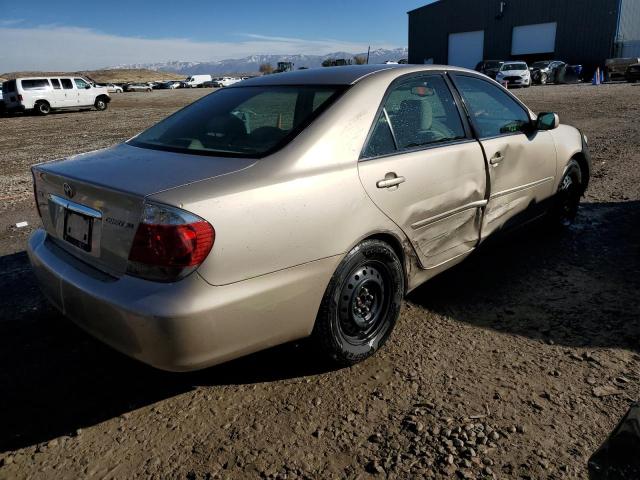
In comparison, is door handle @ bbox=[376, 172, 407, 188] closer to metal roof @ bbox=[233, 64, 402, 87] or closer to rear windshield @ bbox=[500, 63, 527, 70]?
metal roof @ bbox=[233, 64, 402, 87]

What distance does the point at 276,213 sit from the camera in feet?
7.27

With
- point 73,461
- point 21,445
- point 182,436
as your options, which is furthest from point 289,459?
point 21,445

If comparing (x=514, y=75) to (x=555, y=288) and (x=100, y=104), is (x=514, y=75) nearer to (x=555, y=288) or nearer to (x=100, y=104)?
(x=100, y=104)

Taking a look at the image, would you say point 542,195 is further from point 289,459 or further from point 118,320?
point 118,320

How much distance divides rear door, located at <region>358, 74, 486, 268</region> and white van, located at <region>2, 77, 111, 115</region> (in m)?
24.4

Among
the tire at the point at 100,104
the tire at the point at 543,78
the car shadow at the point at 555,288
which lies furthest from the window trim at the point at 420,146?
the tire at the point at 543,78

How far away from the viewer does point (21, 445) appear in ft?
7.37

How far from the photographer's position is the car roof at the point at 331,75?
2955 mm

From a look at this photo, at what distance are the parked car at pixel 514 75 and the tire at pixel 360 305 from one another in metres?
29.6

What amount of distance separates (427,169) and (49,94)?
25.0 m

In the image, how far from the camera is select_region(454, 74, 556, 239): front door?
346 cm

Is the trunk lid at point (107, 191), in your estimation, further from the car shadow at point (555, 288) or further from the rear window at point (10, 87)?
the rear window at point (10, 87)

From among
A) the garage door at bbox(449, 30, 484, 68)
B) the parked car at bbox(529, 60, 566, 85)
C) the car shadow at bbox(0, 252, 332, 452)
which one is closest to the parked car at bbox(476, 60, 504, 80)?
the parked car at bbox(529, 60, 566, 85)

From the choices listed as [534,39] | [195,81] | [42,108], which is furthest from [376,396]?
[195,81]
